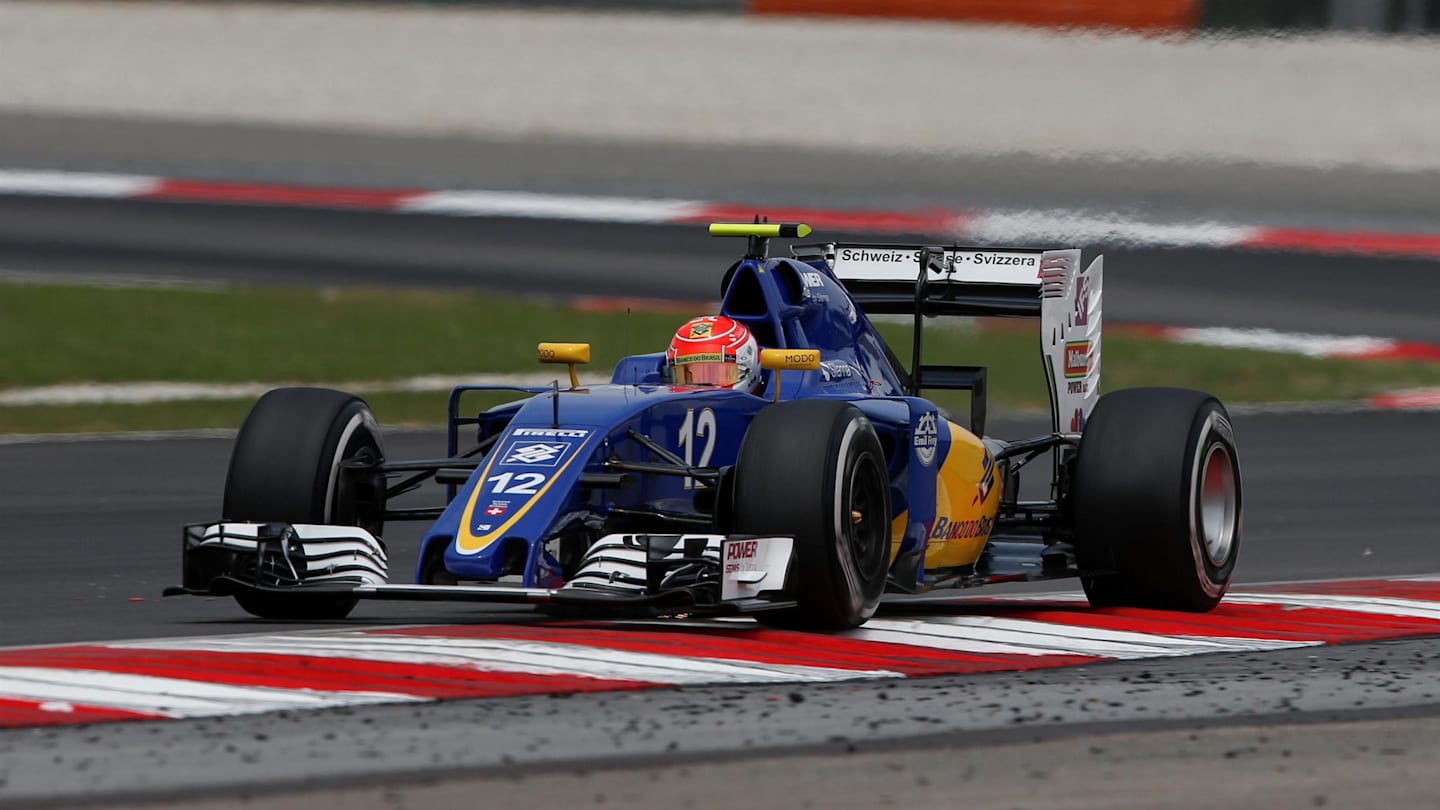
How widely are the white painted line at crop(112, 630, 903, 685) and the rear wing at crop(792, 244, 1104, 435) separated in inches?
126

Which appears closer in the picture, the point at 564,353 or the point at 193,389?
the point at 564,353

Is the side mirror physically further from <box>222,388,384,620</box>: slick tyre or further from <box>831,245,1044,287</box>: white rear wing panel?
<box>831,245,1044,287</box>: white rear wing panel

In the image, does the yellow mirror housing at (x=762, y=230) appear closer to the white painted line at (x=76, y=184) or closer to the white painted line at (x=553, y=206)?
the white painted line at (x=553, y=206)

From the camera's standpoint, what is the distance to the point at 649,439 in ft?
30.2

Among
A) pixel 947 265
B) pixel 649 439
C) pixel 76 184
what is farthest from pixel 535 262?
pixel 649 439

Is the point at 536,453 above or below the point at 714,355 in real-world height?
below

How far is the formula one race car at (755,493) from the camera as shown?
343 inches

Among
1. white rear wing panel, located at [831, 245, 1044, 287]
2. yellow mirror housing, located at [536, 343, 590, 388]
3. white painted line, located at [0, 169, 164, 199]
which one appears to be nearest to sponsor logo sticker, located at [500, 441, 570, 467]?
yellow mirror housing, located at [536, 343, 590, 388]

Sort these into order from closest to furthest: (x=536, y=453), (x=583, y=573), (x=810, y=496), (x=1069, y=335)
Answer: (x=583, y=573) < (x=810, y=496) < (x=536, y=453) < (x=1069, y=335)

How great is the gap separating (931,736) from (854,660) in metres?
1.36

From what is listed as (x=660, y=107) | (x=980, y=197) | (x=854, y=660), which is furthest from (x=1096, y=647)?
(x=660, y=107)

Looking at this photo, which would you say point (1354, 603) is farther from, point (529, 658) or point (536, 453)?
point (529, 658)

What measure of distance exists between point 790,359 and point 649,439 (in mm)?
672

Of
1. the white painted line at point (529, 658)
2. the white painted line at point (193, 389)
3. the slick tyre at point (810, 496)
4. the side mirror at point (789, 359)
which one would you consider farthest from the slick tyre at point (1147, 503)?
the white painted line at point (193, 389)
